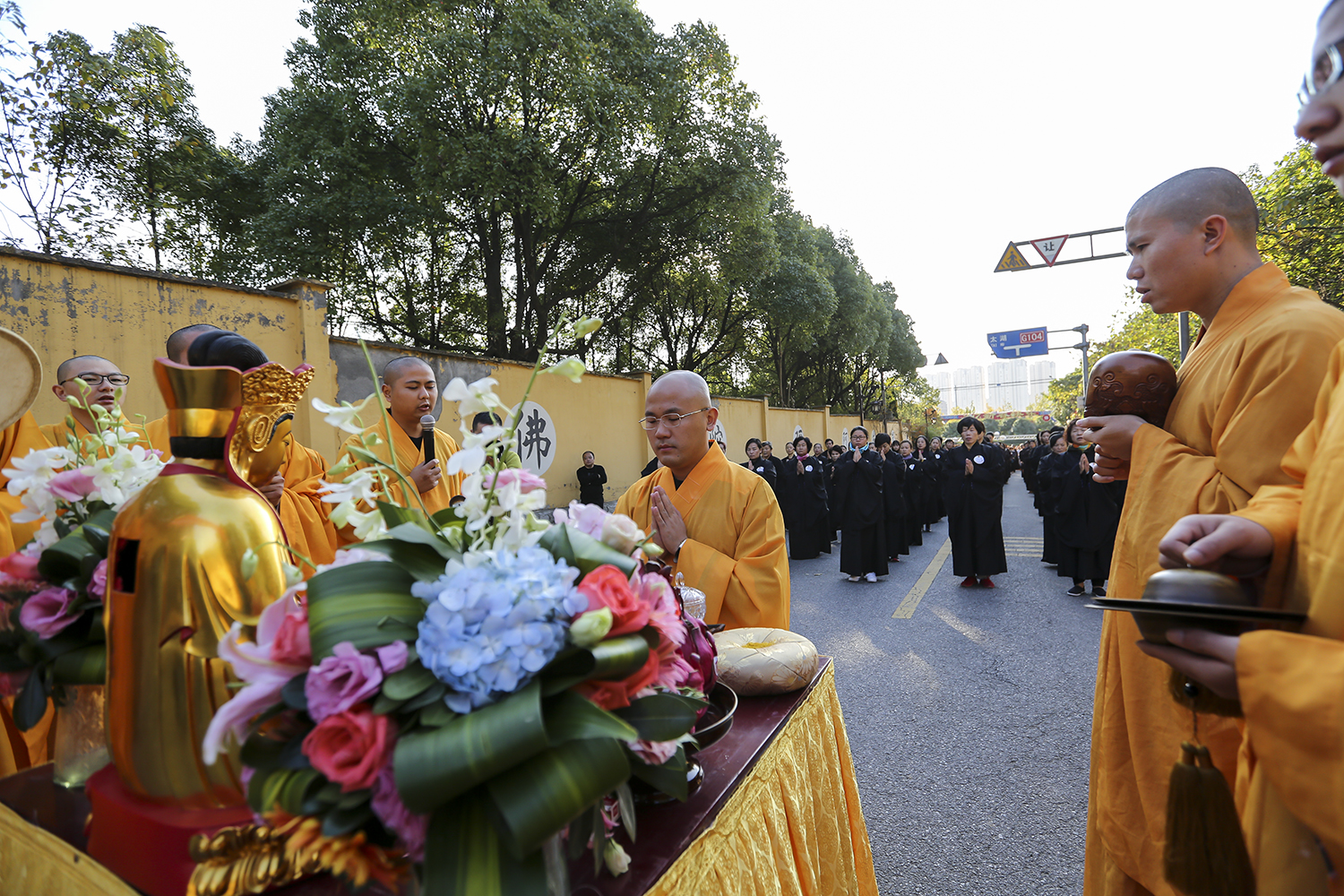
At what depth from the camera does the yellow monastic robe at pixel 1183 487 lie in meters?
1.58

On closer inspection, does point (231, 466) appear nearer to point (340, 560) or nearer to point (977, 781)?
point (340, 560)

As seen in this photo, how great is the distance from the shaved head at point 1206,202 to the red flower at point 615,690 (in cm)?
191

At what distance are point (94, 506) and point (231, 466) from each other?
76 centimetres

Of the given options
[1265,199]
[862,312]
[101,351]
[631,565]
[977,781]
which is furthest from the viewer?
[862,312]

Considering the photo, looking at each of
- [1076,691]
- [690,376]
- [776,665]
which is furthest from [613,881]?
[1076,691]

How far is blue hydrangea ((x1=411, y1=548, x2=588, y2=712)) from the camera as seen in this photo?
2.71ft

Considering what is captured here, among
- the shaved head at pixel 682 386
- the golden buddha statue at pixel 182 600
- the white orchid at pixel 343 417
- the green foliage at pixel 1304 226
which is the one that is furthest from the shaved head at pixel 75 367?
the green foliage at pixel 1304 226

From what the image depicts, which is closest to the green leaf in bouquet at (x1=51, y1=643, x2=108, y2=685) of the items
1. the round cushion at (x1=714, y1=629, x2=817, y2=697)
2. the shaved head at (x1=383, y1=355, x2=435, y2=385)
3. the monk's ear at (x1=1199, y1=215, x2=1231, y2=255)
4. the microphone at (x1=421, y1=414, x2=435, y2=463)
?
the round cushion at (x1=714, y1=629, x2=817, y2=697)

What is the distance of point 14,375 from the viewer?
1773 mm

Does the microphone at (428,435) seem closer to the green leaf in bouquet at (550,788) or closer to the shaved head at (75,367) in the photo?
the shaved head at (75,367)

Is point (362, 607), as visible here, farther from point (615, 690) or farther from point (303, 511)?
point (303, 511)

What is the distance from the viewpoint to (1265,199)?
34.0ft

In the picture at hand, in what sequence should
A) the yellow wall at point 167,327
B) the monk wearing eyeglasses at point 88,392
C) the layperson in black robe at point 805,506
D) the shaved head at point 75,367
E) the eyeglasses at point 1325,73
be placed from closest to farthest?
the eyeglasses at point 1325,73 → the monk wearing eyeglasses at point 88,392 → the shaved head at point 75,367 → the yellow wall at point 167,327 → the layperson in black robe at point 805,506

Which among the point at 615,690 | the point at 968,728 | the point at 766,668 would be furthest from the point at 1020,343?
the point at 615,690
